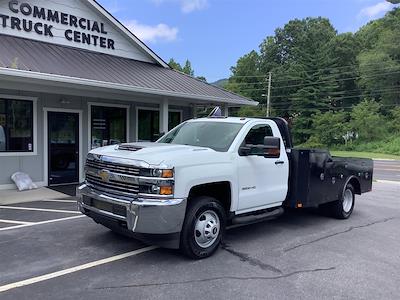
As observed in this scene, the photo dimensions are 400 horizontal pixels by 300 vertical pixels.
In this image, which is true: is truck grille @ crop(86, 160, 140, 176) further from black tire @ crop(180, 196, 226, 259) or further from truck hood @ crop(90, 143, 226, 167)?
black tire @ crop(180, 196, 226, 259)

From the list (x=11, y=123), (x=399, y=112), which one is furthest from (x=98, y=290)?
(x=399, y=112)

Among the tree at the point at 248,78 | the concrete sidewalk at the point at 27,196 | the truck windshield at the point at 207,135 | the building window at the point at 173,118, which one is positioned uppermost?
the tree at the point at 248,78

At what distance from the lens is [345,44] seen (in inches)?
2758

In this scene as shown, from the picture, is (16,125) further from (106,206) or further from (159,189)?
(159,189)

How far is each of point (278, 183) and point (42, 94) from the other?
8.05 meters

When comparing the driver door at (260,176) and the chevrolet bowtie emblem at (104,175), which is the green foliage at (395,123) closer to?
the driver door at (260,176)

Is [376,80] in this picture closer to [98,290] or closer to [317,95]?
[317,95]

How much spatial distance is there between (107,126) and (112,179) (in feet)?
28.3

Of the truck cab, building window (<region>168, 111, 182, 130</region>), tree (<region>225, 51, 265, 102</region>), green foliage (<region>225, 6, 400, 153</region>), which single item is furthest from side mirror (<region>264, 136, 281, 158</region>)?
tree (<region>225, 51, 265, 102</region>)

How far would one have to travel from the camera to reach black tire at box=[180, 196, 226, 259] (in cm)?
536

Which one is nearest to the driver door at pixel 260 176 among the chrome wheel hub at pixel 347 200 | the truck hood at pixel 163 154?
the truck hood at pixel 163 154

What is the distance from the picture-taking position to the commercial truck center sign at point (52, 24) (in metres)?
11.8

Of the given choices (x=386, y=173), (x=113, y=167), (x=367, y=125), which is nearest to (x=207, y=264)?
(x=113, y=167)

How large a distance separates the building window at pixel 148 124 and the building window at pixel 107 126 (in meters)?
0.69
